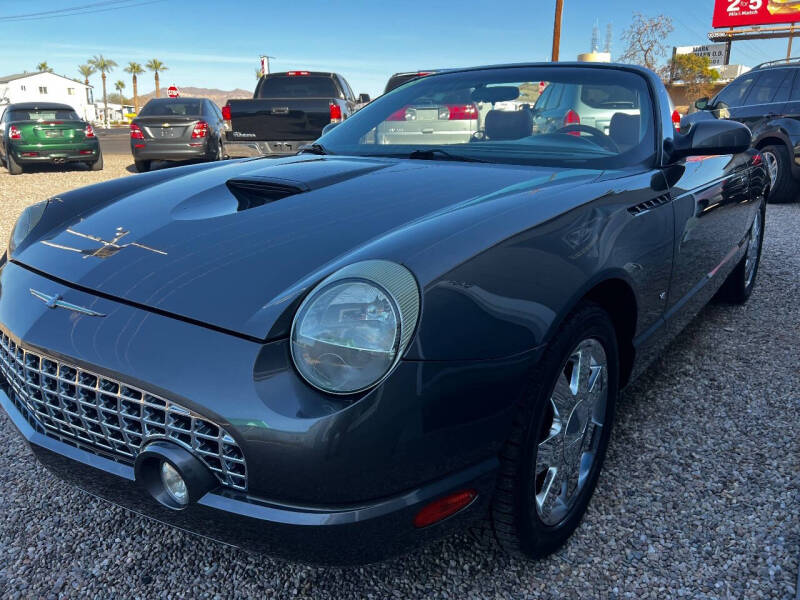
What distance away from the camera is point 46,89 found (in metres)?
84.9

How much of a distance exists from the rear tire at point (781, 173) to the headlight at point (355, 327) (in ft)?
27.0

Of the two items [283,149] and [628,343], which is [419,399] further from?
[283,149]

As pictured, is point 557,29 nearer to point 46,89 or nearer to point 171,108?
point 171,108

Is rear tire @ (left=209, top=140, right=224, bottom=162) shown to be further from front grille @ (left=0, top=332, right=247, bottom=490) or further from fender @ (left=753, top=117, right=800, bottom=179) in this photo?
front grille @ (left=0, top=332, right=247, bottom=490)

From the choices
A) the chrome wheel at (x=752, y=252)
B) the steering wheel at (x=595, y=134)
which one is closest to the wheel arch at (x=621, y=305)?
the steering wheel at (x=595, y=134)

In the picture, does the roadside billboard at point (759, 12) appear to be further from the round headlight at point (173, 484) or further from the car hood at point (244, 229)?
the round headlight at point (173, 484)

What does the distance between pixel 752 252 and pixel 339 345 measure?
3.91m

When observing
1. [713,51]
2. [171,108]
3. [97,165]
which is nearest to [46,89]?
[713,51]

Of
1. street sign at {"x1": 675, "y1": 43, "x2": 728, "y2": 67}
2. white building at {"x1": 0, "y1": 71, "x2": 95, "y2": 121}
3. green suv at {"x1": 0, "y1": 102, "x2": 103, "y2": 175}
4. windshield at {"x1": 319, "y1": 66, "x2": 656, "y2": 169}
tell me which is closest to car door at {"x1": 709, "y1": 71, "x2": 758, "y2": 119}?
windshield at {"x1": 319, "y1": 66, "x2": 656, "y2": 169}

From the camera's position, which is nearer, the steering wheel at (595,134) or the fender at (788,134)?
the steering wheel at (595,134)

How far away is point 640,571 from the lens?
1.85 metres

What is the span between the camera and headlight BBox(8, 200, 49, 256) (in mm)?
2156

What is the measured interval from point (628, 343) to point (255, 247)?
131cm

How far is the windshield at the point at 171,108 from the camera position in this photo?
12664 mm
